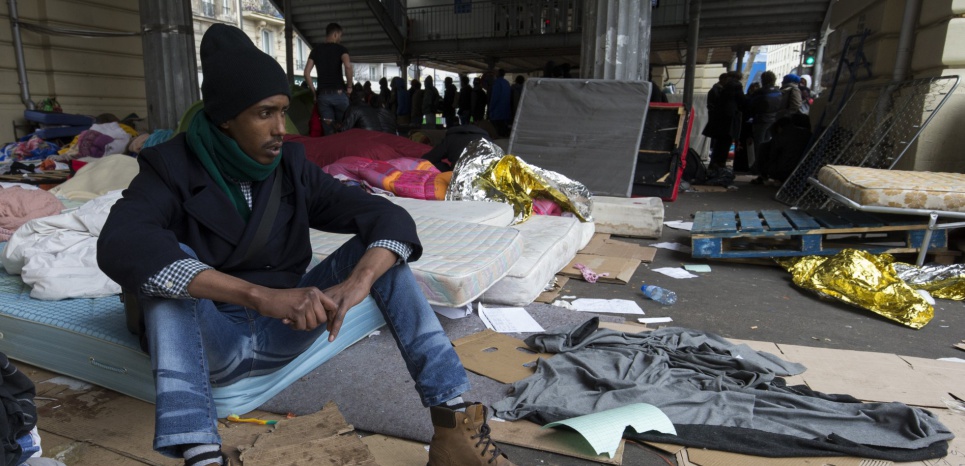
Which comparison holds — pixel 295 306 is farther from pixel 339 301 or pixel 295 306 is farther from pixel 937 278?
pixel 937 278

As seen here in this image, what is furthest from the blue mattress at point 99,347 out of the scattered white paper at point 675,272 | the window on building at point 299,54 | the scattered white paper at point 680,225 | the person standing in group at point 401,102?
the window on building at point 299,54

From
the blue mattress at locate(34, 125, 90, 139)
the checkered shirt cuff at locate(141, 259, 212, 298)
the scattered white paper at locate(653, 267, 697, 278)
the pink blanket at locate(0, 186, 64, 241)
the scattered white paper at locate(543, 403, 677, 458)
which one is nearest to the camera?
the checkered shirt cuff at locate(141, 259, 212, 298)

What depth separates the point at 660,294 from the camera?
→ 3775mm

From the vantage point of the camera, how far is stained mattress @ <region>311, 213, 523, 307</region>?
8.83 feet

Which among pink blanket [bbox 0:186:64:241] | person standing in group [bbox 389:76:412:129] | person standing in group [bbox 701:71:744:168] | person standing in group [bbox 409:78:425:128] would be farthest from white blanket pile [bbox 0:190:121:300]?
person standing in group [bbox 389:76:412:129]

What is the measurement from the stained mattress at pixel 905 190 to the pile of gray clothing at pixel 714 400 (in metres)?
2.12

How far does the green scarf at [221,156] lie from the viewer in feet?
5.82

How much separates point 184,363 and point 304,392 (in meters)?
0.89

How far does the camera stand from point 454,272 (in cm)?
268

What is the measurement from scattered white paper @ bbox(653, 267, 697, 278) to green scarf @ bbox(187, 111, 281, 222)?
3.27 metres

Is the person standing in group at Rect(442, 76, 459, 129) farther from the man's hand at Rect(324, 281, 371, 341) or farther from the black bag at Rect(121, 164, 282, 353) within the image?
the man's hand at Rect(324, 281, 371, 341)

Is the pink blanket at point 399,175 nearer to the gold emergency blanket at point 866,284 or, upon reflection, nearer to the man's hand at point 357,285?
the gold emergency blanket at point 866,284

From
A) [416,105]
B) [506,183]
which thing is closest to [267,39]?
[416,105]

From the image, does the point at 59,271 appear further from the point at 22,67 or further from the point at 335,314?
the point at 22,67
